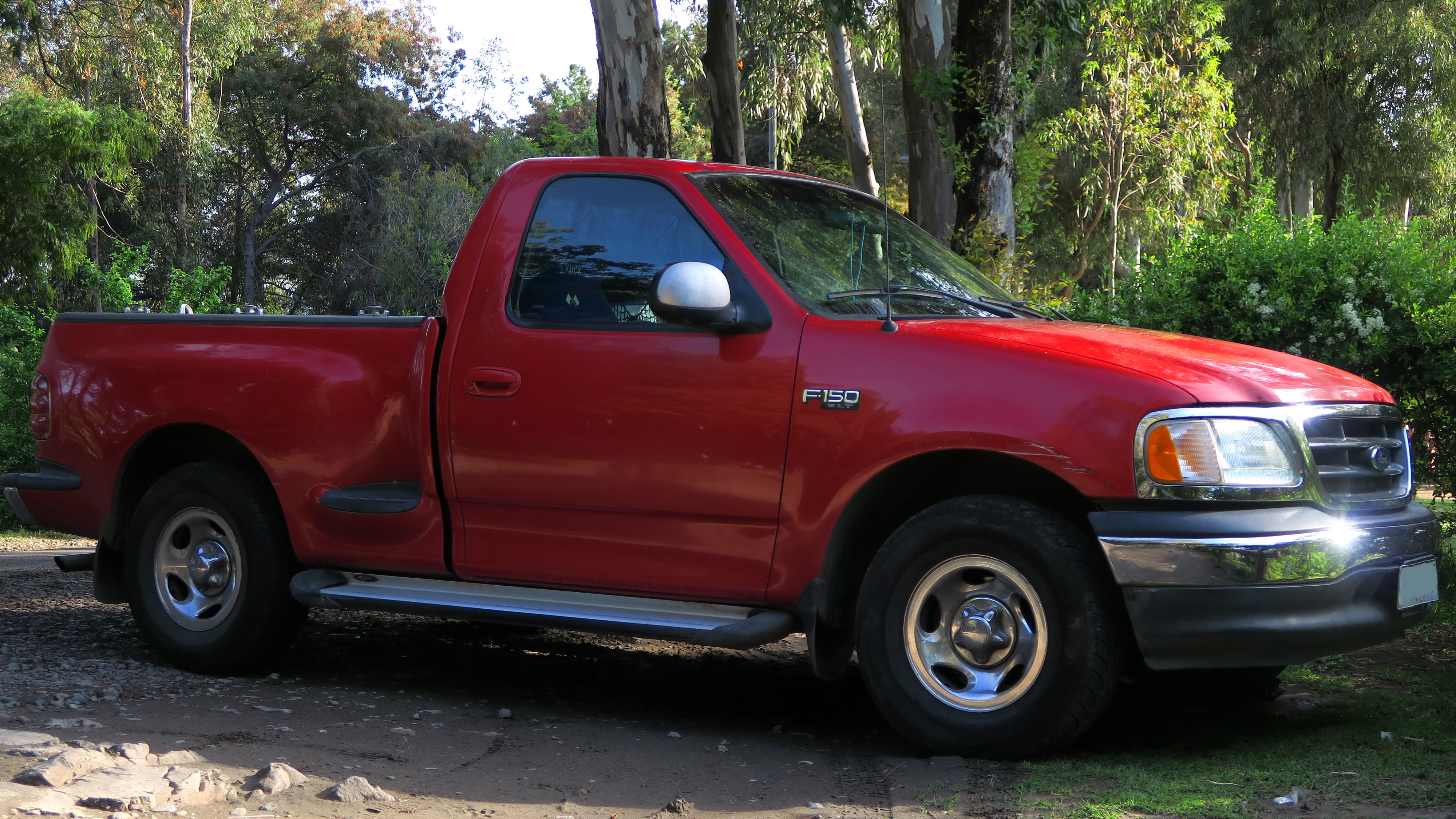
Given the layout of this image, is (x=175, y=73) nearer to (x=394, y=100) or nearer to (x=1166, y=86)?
(x=394, y=100)

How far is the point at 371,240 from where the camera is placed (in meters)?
41.8

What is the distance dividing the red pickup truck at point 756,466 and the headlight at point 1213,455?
0.01 metres

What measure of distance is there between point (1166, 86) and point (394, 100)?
93.8 feet

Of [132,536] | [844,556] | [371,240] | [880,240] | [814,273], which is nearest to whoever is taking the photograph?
[844,556]

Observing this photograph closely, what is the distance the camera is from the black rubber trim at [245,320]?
5.53m

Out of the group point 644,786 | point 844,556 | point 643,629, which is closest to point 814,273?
point 844,556

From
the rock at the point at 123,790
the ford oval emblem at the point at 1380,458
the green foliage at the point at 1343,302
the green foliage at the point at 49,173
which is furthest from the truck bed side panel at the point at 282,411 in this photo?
the green foliage at the point at 49,173

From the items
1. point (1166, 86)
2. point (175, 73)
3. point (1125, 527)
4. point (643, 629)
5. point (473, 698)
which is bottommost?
point (473, 698)

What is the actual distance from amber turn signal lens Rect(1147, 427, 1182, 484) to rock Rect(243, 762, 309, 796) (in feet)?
8.79

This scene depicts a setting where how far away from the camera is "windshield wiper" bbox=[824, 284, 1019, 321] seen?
4.94 m

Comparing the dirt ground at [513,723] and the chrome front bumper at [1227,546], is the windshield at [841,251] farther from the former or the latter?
the dirt ground at [513,723]

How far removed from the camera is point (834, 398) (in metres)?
4.53

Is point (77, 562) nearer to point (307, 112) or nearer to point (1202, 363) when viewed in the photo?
point (1202, 363)

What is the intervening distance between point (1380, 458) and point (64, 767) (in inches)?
163
